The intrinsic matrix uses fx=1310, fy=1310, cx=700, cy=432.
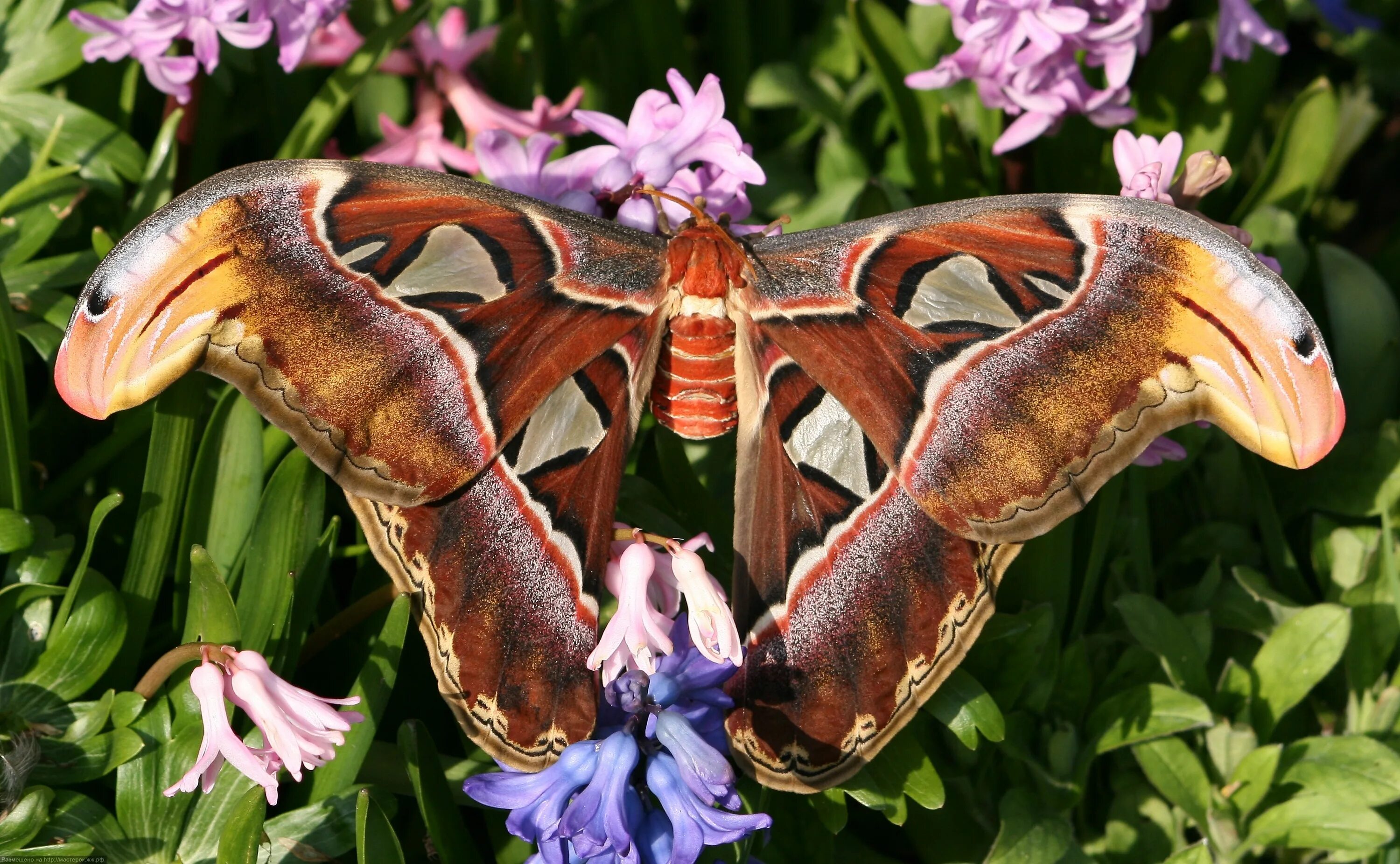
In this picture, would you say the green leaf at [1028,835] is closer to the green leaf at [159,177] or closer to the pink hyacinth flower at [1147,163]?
the pink hyacinth flower at [1147,163]

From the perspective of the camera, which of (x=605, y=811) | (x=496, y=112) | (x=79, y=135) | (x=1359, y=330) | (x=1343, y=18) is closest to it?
(x=605, y=811)

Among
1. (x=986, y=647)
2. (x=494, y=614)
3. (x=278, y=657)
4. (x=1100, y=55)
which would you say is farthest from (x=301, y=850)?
(x=1100, y=55)

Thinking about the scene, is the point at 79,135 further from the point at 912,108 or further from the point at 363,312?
the point at 912,108

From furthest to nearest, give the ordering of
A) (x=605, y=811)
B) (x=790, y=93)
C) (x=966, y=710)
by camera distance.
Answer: (x=790, y=93)
(x=966, y=710)
(x=605, y=811)

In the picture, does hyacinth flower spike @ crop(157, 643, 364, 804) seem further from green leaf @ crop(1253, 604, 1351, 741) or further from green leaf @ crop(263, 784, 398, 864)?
green leaf @ crop(1253, 604, 1351, 741)

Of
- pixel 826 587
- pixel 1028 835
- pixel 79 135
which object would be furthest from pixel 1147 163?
pixel 79 135

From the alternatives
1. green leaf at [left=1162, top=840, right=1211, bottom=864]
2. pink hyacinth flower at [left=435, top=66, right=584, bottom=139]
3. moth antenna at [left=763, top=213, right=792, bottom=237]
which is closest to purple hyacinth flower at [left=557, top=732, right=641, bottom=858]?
moth antenna at [left=763, top=213, right=792, bottom=237]

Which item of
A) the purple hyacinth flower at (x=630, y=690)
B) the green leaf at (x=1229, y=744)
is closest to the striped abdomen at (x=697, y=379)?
the purple hyacinth flower at (x=630, y=690)
